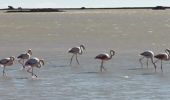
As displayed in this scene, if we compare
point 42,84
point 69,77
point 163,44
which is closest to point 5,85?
point 42,84

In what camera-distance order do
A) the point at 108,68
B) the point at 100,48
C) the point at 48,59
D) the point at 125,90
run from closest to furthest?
1. the point at 125,90
2. the point at 108,68
3. the point at 48,59
4. the point at 100,48

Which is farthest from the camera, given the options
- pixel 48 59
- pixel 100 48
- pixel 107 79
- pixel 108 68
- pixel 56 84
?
pixel 100 48

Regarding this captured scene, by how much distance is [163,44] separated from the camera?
2819 centimetres

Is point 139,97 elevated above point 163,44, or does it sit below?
below

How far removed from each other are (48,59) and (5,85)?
6.20 m

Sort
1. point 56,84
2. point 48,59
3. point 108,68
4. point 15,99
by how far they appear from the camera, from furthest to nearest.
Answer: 1. point 48,59
2. point 108,68
3. point 56,84
4. point 15,99

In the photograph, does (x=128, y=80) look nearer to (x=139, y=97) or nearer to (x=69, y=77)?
(x=69, y=77)

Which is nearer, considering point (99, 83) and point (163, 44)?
point (99, 83)

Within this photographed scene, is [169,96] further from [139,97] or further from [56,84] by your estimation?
[56,84]

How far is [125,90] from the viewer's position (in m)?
14.9

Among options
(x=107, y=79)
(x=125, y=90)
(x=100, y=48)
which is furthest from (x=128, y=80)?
(x=100, y=48)

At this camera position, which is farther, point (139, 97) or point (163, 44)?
point (163, 44)

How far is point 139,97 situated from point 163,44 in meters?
14.5

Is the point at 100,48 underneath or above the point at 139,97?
above
